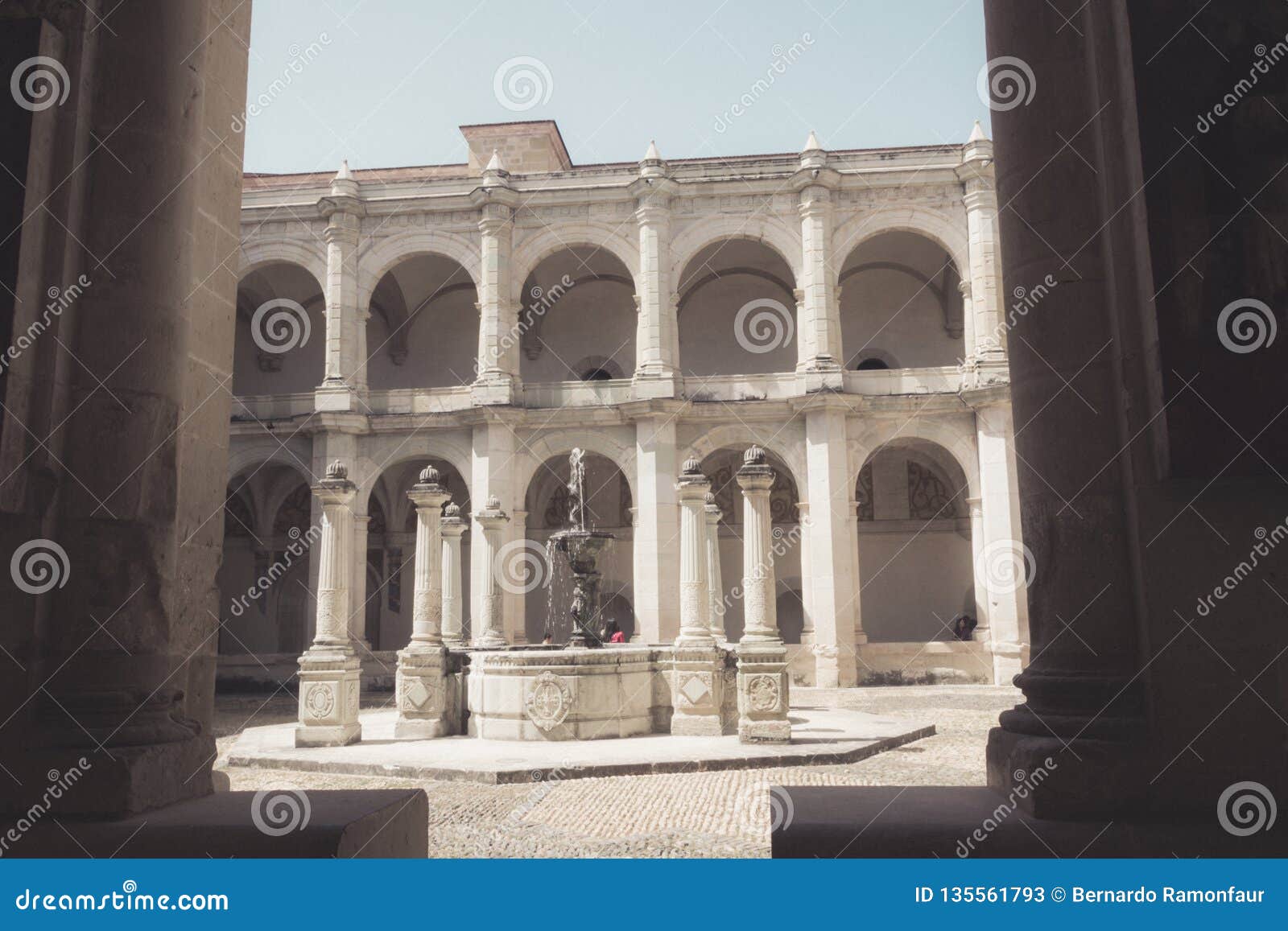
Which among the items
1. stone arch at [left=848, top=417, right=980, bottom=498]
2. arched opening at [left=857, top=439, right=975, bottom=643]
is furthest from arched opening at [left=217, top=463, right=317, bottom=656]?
arched opening at [left=857, top=439, right=975, bottom=643]

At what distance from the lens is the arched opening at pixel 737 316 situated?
26.7 m

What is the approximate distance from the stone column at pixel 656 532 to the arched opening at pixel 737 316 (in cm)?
526

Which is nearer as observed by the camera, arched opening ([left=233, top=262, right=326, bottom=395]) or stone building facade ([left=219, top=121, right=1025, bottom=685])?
stone building facade ([left=219, top=121, right=1025, bottom=685])

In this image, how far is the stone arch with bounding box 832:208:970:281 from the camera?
22516mm

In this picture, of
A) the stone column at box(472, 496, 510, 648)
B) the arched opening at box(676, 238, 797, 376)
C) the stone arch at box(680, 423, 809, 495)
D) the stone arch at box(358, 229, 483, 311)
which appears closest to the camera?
the stone column at box(472, 496, 510, 648)

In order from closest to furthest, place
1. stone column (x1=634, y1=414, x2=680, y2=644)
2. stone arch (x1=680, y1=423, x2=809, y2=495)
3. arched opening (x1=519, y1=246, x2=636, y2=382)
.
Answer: stone column (x1=634, y1=414, x2=680, y2=644) < stone arch (x1=680, y1=423, x2=809, y2=495) < arched opening (x1=519, y1=246, x2=636, y2=382)

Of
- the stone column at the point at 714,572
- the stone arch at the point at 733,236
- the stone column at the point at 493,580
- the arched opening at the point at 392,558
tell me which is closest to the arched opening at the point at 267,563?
the arched opening at the point at 392,558

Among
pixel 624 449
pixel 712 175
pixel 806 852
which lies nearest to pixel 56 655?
pixel 806 852

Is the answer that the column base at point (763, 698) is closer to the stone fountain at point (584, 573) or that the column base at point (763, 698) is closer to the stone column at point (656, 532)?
the stone fountain at point (584, 573)

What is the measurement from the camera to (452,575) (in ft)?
53.5

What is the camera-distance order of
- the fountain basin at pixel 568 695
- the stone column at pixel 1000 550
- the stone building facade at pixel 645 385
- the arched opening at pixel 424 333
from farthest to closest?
the arched opening at pixel 424 333 < the stone building facade at pixel 645 385 < the stone column at pixel 1000 550 < the fountain basin at pixel 568 695

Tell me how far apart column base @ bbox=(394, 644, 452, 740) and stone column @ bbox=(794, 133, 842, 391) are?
475 inches

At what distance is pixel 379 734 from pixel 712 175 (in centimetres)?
1501

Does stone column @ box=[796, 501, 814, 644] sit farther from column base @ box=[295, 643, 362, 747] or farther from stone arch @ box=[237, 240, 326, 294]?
stone arch @ box=[237, 240, 326, 294]
